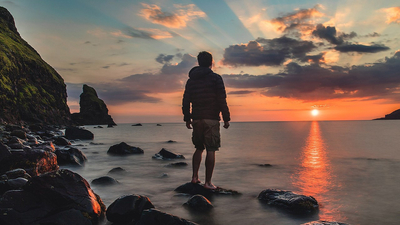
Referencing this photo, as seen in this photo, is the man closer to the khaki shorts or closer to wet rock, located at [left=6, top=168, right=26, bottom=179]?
the khaki shorts

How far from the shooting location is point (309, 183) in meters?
8.52

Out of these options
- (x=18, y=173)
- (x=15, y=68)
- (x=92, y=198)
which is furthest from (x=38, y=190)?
(x=15, y=68)

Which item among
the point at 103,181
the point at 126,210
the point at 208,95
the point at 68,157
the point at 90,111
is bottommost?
the point at 103,181

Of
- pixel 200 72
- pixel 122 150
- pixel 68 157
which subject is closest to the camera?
pixel 200 72

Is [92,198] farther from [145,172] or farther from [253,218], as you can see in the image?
[145,172]

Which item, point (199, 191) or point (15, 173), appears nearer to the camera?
point (15, 173)

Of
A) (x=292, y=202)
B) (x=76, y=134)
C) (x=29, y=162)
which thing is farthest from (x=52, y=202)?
(x=76, y=134)

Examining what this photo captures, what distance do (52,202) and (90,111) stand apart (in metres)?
138

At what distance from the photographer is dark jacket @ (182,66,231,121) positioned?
661 cm

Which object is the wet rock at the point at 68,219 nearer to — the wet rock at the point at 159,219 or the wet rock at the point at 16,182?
the wet rock at the point at 159,219

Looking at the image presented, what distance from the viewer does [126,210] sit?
175 inches

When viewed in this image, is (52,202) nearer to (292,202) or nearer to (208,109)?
(208,109)

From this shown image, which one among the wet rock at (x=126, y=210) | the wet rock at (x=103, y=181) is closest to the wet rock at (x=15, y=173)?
the wet rock at (x=103, y=181)

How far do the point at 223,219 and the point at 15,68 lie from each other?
254 feet
